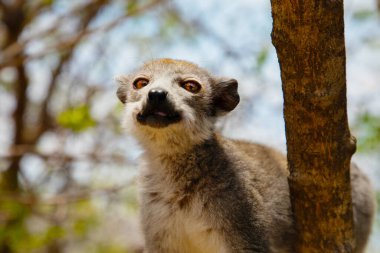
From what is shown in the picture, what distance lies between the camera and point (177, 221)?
5.20 m

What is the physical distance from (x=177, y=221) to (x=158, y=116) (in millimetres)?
946

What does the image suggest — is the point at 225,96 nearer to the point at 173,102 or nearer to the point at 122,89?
the point at 173,102

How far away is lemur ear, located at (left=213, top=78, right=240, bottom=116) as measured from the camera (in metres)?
5.63

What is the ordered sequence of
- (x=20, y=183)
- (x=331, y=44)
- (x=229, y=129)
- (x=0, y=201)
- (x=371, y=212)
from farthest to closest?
(x=20, y=183) < (x=0, y=201) < (x=229, y=129) < (x=371, y=212) < (x=331, y=44)

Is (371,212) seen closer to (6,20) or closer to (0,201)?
(0,201)

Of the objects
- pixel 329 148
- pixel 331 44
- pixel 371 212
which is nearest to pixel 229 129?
pixel 371 212

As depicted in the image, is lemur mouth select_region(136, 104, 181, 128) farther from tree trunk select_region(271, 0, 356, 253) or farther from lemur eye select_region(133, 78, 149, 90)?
tree trunk select_region(271, 0, 356, 253)

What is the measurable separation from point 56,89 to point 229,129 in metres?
5.68

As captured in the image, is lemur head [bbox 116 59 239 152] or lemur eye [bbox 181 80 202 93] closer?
lemur head [bbox 116 59 239 152]

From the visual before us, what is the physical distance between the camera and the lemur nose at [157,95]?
4961mm

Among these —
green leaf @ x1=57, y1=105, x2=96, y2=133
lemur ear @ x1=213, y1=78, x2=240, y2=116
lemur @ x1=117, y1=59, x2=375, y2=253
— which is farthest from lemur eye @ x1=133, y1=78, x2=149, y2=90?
green leaf @ x1=57, y1=105, x2=96, y2=133

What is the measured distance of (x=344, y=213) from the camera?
16.4ft

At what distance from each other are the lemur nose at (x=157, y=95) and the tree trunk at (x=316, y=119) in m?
1.06

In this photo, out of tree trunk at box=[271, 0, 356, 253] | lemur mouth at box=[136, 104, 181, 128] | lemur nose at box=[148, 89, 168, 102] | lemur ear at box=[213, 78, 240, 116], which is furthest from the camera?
lemur ear at box=[213, 78, 240, 116]
